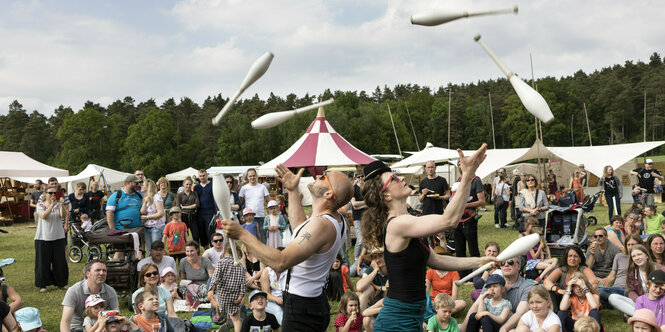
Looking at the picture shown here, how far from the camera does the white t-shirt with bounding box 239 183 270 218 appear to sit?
903 cm

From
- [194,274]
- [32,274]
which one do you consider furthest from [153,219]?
[32,274]

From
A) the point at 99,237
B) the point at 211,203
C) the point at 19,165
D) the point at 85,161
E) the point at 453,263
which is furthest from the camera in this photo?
the point at 85,161

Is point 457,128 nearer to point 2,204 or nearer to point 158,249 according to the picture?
point 2,204

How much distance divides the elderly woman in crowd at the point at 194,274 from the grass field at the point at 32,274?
0.46 meters

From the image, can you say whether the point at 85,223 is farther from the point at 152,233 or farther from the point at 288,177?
the point at 288,177

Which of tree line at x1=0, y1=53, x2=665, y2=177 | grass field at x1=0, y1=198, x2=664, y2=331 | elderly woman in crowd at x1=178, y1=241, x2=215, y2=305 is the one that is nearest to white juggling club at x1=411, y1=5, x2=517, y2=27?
grass field at x1=0, y1=198, x2=664, y2=331

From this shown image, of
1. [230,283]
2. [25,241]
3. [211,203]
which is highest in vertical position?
[211,203]

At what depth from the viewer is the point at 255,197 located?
29.6 ft

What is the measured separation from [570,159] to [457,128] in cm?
5202

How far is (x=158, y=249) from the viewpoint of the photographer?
6992 mm

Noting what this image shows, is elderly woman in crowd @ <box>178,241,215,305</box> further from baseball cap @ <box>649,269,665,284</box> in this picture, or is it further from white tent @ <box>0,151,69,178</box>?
white tent @ <box>0,151,69,178</box>

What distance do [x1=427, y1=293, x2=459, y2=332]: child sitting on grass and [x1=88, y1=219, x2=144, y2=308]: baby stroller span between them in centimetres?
390

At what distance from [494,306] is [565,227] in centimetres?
468

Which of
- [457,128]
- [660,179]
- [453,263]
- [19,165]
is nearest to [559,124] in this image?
[457,128]
